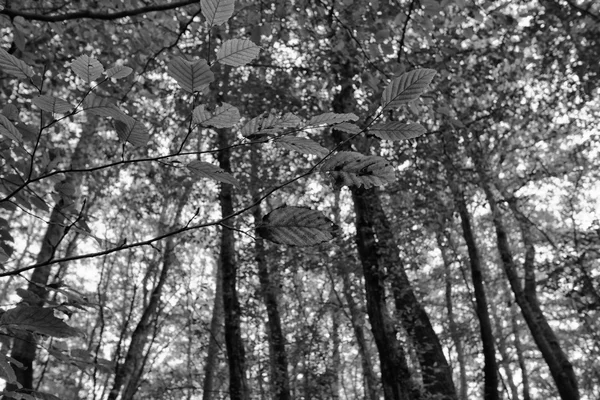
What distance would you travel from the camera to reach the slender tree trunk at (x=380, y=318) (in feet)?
12.9

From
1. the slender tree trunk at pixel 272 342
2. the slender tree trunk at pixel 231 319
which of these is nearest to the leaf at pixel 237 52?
the slender tree trunk at pixel 231 319

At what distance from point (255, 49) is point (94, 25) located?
163 inches

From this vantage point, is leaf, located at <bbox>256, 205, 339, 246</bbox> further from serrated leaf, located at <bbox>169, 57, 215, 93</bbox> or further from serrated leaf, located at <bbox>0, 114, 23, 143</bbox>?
serrated leaf, located at <bbox>0, 114, 23, 143</bbox>

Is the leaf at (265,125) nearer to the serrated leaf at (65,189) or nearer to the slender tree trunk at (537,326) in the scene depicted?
the serrated leaf at (65,189)

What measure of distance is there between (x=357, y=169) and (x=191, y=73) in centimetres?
33

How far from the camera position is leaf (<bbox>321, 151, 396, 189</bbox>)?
0.81 meters

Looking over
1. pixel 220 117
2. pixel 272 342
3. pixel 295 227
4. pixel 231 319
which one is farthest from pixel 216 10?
pixel 272 342

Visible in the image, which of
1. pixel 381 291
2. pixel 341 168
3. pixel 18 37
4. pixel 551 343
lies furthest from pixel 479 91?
pixel 551 343

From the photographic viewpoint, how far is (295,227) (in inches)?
31.8

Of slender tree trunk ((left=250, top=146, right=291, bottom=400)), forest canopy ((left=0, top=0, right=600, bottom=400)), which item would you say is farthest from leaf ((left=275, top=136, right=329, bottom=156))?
slender tree trunk ((left=250, top=146, right=291, bottom=400))

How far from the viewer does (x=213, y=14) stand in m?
0.78

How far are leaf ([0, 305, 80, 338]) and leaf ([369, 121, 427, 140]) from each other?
69cm

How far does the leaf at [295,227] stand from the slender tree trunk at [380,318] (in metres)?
2.82

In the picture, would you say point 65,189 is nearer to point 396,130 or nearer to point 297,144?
point 297,144
